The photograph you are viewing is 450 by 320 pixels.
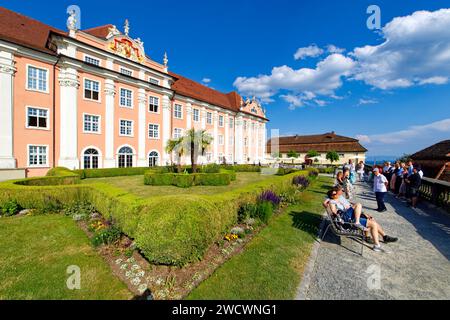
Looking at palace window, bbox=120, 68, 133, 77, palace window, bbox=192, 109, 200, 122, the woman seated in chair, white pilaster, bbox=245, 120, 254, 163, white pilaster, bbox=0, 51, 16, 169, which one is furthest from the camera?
white pilaster, bbox=245, 120, 254, 163

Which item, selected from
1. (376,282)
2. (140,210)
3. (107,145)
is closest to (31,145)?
(107,145)

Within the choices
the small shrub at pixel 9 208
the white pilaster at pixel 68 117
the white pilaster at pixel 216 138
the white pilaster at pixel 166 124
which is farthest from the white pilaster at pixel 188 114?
the small shrub at pixel 9 208

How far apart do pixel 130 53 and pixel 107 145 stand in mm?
10624

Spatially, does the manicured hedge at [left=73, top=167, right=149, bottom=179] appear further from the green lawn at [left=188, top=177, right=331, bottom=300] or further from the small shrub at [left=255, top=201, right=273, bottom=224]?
the green lawn at [left=188, top=177, right=331, bottom=300]

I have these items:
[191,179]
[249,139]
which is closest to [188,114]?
[249,139]

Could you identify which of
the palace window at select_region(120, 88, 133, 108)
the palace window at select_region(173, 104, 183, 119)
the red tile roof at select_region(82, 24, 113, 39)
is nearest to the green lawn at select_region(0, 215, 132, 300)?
the palace window at select_region(120, 88, 133, 108)

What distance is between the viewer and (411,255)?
4.10 m

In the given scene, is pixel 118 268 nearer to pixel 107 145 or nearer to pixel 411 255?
pixel 411 255

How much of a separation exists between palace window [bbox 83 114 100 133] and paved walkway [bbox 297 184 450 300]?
2117 cm

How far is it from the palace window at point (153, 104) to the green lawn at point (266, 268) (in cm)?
2199

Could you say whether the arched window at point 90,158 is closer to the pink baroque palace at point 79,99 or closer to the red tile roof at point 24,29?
the pink baroque palace at point 79,99

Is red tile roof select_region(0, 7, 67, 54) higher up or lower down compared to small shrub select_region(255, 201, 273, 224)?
higher up

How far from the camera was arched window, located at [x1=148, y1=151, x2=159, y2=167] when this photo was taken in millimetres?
23141

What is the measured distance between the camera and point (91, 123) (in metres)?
18.3
